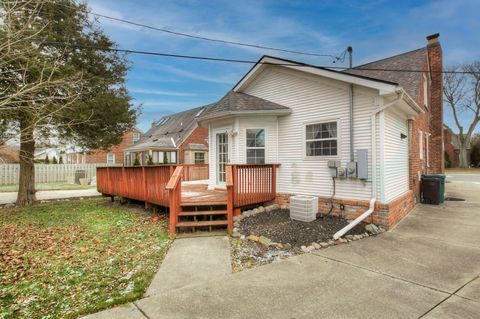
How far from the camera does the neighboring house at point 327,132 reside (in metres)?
6.38

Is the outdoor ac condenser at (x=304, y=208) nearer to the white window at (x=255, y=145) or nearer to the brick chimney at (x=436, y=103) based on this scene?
the white window at (x=255, y=145)

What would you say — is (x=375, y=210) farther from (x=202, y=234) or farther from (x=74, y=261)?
(x=74, y=261)

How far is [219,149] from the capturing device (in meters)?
8.89

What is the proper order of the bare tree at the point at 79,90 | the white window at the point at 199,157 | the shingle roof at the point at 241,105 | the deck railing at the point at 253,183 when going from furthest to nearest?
1. the white window at the point at 199,157
2. the bare tree at the point at 79,90
3. the shingle roof at the point at 241,105
4. the deck railing at the point at 253,183

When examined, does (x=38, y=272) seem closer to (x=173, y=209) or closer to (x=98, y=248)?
(x=98, y=248)

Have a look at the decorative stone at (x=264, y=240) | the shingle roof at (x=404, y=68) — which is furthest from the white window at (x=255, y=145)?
the shingle roof at (x=404, y=68)

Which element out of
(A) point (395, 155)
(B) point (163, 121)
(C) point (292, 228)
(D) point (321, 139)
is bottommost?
(C) point (292, 228)

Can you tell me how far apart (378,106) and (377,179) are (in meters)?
1.75

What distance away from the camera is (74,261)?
175 inches

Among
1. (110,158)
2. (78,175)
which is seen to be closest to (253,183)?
(78,175)

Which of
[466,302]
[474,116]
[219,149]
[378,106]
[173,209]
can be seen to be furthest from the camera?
[474,116]

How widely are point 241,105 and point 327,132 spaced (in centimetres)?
269

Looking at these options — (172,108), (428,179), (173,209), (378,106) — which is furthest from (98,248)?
(172,108)

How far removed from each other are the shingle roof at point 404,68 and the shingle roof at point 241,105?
418 cm
